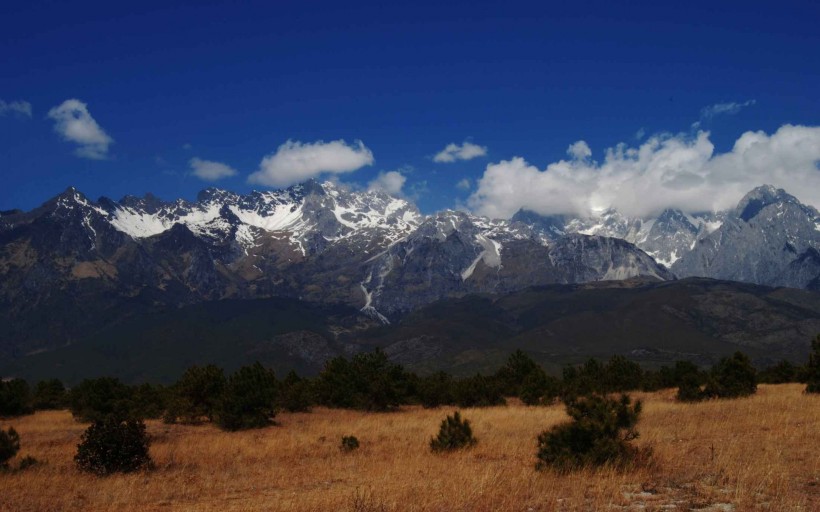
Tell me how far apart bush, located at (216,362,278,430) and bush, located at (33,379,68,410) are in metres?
22.8

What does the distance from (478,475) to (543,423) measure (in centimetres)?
1425

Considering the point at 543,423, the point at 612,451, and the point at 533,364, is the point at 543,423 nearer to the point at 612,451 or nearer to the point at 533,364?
the point at 612,451

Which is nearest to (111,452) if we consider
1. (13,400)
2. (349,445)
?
(349,445)

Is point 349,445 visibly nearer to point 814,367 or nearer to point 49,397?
point 814,367

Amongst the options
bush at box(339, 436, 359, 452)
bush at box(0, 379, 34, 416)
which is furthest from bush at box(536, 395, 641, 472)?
bush at box(0, 379, 34, 416)

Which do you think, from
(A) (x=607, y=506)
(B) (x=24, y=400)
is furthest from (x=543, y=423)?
(B) (x=24, y=400)

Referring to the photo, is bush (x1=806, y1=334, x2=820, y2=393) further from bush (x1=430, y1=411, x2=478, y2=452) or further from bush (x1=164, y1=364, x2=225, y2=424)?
bush (x1=164, y1=364, x2=225, y2=424)

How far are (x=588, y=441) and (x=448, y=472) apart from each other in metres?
4.54

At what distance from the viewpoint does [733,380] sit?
37.0 meters

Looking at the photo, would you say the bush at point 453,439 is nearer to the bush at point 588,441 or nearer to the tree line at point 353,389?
the bush at point 588,441

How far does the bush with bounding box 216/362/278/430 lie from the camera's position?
34.7 metres

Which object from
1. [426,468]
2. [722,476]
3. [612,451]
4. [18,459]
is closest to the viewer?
[722,476]

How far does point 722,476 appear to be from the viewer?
15445 millimetres

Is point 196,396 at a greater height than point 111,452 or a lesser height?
greater
